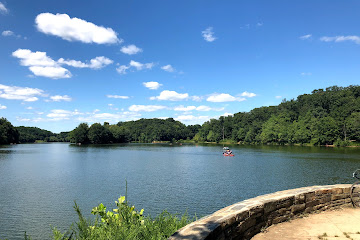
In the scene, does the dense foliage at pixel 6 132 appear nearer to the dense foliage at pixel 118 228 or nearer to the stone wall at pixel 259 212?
the dense foliage at pixel 118 228

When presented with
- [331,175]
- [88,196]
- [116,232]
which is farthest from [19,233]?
[331,175]

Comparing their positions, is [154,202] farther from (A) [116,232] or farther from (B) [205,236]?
(B) [205,236]

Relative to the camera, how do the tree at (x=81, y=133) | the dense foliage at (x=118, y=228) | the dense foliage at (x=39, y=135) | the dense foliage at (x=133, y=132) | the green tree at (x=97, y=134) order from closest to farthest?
the dense foliage at (x=118, y=228), the tree at (x=81, y=133), the green tree at (x=97, y=134), the dense foliage at (x=133, y=132), the dense foliage at (x=39, y=135)

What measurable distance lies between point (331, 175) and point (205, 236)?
2573 cm

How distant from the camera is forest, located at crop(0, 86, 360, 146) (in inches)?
2849

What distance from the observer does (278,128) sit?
307 ft

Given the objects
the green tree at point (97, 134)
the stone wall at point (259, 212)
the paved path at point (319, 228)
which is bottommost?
the paved path at point (319, 228)

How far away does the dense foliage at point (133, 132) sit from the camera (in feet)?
355

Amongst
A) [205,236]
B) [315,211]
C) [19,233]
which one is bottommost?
[19,233]

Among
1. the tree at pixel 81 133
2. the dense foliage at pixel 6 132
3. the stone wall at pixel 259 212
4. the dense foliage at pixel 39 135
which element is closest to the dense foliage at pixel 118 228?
the stone wall at pixel 259 212

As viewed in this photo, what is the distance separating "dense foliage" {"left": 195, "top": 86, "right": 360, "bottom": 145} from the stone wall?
7290cm

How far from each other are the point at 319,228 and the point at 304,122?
88212 millimetres

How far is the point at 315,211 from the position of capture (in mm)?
5465

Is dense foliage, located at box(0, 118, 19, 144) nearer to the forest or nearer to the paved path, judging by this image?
the forest
